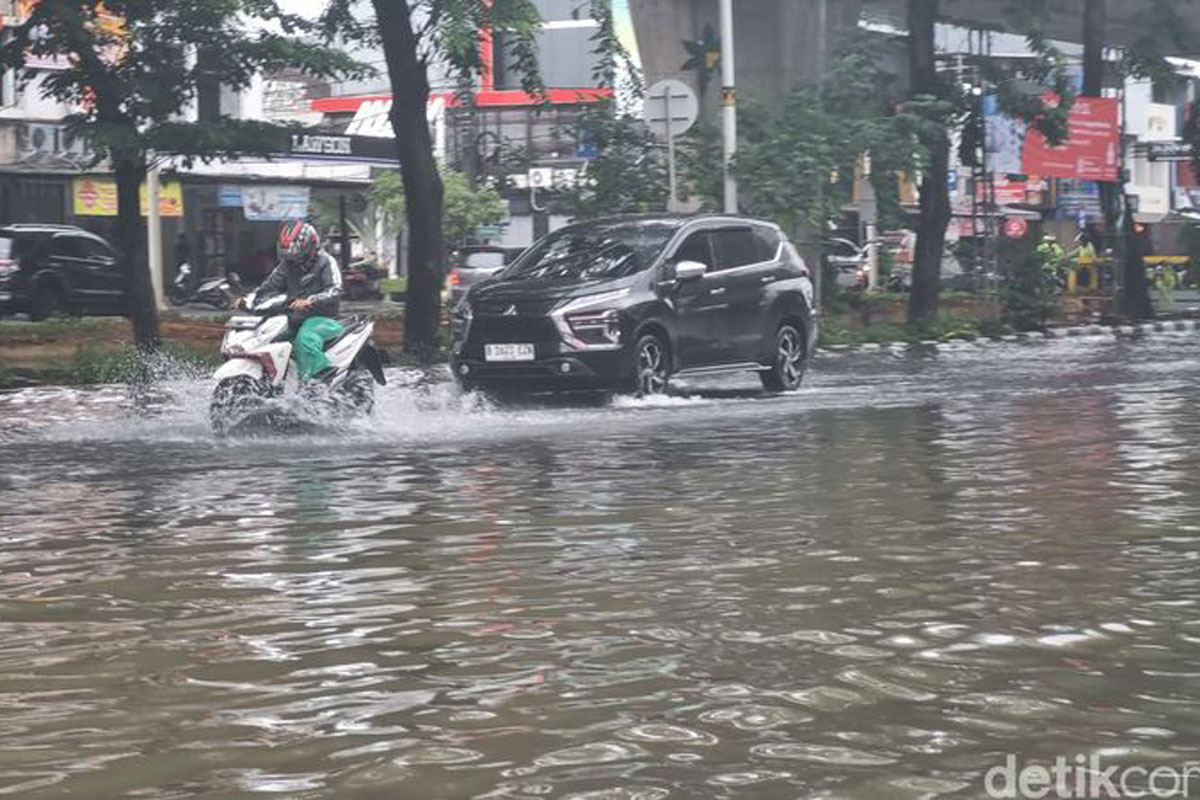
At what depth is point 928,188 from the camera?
35.0 meters

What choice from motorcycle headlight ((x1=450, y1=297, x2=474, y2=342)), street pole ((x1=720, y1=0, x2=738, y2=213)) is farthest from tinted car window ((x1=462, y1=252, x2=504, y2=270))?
motorcycle headlight ((x1=450, y1=297, x2=474, y2=342))

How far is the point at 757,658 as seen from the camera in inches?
251

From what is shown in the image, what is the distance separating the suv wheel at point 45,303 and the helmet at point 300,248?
21.7m

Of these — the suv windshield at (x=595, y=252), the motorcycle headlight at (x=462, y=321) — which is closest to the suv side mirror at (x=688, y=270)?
the suv windshield at (x=595, y=252)

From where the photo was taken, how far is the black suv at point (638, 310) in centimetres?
1783

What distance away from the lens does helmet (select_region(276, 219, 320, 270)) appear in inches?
601

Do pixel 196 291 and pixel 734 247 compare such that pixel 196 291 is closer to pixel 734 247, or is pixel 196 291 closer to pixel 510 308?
pixel 734 247

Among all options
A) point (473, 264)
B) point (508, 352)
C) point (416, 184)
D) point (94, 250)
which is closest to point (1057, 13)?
point (473, 264)

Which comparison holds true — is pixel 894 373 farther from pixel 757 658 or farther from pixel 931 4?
pixel 757 658

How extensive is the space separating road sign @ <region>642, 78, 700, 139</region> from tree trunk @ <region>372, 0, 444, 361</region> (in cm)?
285

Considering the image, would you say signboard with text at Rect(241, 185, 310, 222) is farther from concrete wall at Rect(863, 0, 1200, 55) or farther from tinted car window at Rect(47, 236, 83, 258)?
concrete wall at Rect(863, 0, 1200, 55)

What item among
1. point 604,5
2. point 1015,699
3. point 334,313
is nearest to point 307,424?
point 334,313

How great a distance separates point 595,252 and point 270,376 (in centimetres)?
486

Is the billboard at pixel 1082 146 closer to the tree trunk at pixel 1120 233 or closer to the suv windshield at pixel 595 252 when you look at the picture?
the tree trunk at pixel 1120 233
